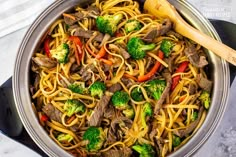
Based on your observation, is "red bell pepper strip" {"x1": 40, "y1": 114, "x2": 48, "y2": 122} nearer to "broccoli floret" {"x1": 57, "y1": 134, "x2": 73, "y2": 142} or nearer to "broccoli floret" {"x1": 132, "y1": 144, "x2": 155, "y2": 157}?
"broccoli floret" {"x1": 57, "y1": 134, "x2": 73, "y2": 142}

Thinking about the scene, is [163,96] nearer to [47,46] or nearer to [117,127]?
[117,127]

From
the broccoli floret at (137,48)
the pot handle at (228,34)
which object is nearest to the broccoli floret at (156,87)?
the broccoli floret at (137,48)

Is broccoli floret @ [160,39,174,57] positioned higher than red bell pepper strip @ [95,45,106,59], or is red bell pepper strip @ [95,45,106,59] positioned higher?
broccoli floret @ [160,39,174,57]

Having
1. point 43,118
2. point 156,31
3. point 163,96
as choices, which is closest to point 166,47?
point 156,31

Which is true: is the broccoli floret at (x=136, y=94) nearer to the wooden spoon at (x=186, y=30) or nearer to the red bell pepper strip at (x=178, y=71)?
the red bell pepper strip at (x=178, y=71)

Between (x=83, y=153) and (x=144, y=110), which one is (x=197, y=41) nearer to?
(x=144, y=110)

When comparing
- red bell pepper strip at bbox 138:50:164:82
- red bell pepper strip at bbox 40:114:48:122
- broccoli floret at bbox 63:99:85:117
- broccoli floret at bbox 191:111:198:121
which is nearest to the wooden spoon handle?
red bell pepper strip at bbox 138:50:164:82
